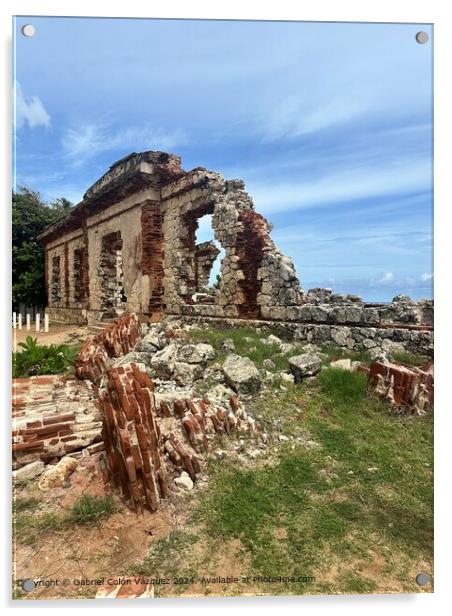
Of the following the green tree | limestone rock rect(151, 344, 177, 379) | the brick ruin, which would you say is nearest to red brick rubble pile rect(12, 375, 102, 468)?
limestone rock rect(151, 344, 177, 379)

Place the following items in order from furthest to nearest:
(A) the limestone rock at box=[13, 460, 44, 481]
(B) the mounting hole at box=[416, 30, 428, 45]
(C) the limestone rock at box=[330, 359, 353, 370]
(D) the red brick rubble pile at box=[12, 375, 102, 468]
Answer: (C) the limestone rock at box=[330, 359, 353, 370] → (B) the mounting hole at box=[416, 30, 428, 45] → (D) the red brick rubble pile at box=[12, 375, 102, 468] → (A) the limestone rock at box=[13, 460, 44, 481]

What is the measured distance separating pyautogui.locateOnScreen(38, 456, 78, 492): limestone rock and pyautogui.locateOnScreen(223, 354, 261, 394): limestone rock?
1.78 m

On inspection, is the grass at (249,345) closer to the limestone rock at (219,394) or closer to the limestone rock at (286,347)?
the limestone rock at (286,347)

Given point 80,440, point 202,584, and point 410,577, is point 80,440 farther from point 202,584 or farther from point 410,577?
point 410,577

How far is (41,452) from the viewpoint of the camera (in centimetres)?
304

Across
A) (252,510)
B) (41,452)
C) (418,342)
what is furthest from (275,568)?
(418,342)

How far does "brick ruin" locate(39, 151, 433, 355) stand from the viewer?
4.91 meters

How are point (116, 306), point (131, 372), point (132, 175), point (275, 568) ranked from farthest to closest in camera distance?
point (116, 306)
point (132, 175)
point (131, 372)
point (275, 568)

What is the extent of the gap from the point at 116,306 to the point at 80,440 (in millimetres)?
7709

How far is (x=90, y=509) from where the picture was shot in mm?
2584

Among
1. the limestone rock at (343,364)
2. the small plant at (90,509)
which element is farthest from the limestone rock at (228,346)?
the small plant at (90,509)

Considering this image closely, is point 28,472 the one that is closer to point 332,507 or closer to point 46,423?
point 46,423

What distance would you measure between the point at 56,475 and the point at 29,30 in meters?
3.80

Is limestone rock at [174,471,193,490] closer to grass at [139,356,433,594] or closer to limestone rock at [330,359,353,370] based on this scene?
grass at [139,356,433,594]
